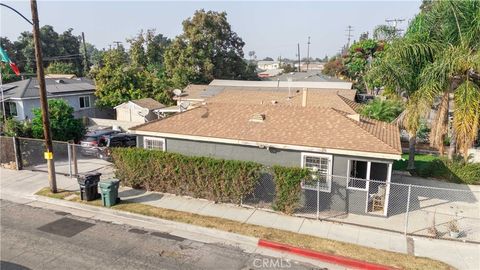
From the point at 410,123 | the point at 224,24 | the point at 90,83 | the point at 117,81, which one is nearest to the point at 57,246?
the point at 410,123

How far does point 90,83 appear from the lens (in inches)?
1469

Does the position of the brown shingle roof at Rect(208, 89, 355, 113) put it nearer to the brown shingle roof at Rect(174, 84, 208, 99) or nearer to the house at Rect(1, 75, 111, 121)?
the brown shingle roof at Rect(174, 84, 208, 99)

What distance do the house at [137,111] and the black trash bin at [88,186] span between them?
1778cm

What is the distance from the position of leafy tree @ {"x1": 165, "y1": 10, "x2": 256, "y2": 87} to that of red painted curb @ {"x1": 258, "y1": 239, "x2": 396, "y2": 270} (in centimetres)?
A: 3230

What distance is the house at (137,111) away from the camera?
3058 centimetres

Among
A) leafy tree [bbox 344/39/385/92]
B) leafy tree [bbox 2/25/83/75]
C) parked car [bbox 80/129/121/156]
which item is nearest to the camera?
parked car [bbox 80/129/121/156]

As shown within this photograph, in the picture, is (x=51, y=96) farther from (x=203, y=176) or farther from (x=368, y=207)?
(x=368, y=207)

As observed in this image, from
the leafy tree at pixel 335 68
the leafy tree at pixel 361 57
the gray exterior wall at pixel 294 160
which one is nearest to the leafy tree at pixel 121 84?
the gray exterior wall at pixel 294 160

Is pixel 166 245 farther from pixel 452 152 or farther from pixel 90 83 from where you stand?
pixel 90 83

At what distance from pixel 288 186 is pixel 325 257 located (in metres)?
2.95

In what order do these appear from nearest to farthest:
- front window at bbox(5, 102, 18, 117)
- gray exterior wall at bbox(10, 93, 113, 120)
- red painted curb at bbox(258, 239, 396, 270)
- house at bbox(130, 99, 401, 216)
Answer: red painted curb at bbox(258, 239, 396, 270) → house at bbox(130, 99, 401, 216) → gray exterior wall at bbox(10, 93, 113, 120) → front window at bbox(5, 102, 18, 117)

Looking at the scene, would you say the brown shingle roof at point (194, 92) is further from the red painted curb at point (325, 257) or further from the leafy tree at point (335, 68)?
the leafy tree at point (335, 68)

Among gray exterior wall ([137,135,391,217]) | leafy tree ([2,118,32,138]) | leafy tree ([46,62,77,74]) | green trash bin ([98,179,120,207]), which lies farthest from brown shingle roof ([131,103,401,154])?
leafy tree ([46,62,77,74])

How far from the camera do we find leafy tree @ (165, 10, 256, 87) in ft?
139
